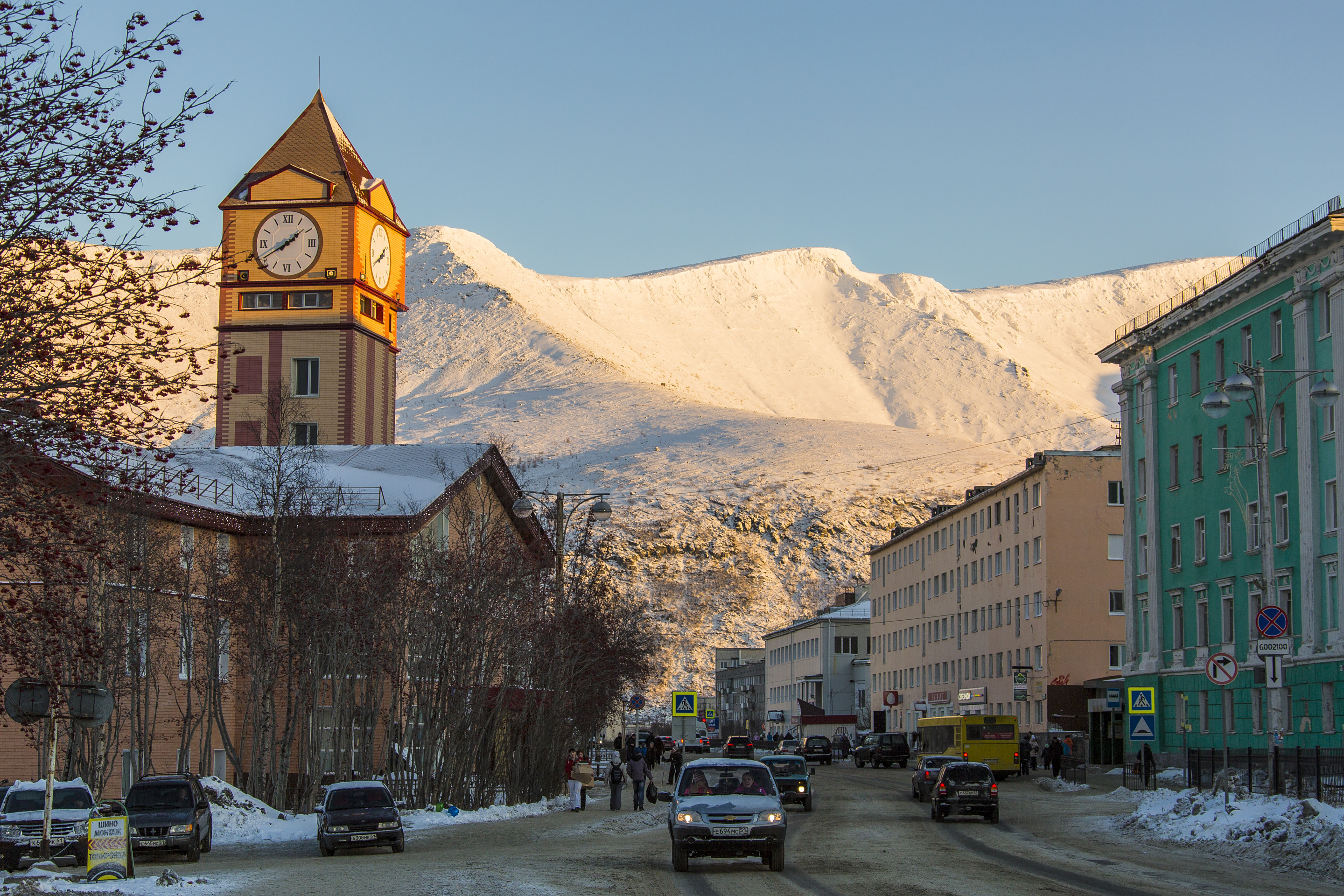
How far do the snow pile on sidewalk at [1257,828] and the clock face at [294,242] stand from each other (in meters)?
56.0

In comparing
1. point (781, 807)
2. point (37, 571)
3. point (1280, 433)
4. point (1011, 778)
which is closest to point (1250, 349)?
point (1280, 433)

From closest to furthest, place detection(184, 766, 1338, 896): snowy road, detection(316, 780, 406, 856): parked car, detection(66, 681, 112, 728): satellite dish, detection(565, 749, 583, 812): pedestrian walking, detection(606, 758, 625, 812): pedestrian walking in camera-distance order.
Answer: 1. detection(66, 681, 112, 728): satellite dish
2. detection(184, 766, 1338, 896): snowy road
3. detection(316, 780, 406, 856): parked car
4. detection(606, 758, 625, 812): pedestrian walking
5. detection(565, 749, 583, 812): pedestrian walking

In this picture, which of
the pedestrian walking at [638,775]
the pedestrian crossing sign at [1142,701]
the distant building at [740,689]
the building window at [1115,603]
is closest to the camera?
the pedestrian crossing sign at [1142,701]

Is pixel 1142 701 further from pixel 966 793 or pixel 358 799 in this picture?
pixel 358 799

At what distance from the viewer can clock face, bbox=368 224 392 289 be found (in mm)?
81000

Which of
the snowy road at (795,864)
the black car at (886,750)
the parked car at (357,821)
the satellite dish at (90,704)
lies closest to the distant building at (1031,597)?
the black car at (886,750)

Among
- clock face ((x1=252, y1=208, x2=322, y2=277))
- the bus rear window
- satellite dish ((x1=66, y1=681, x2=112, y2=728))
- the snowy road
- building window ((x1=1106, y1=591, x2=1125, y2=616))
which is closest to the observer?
satellite dish ((x1=66, y1=681, x2=112, y2=728))

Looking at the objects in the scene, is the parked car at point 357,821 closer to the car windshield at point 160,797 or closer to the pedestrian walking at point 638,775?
the car windshield at point 160,797

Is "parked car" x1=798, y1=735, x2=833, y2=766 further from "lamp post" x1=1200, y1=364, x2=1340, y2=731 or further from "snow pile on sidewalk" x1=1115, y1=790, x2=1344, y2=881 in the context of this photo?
"lamp post" x1=1200, y1=364, x2=1340, y2=731

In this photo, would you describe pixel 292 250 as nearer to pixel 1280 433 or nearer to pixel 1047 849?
pixel 1280 433

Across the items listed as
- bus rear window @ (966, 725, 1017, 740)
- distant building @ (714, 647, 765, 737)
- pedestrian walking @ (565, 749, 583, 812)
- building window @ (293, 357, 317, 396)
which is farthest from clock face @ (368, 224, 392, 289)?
distant building @ (714, 647, 765, 737)

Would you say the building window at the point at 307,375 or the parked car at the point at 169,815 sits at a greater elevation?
the building window at the point at 307,375

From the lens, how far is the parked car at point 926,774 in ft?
141

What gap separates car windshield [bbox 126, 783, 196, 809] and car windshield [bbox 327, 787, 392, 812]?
2524 mm
